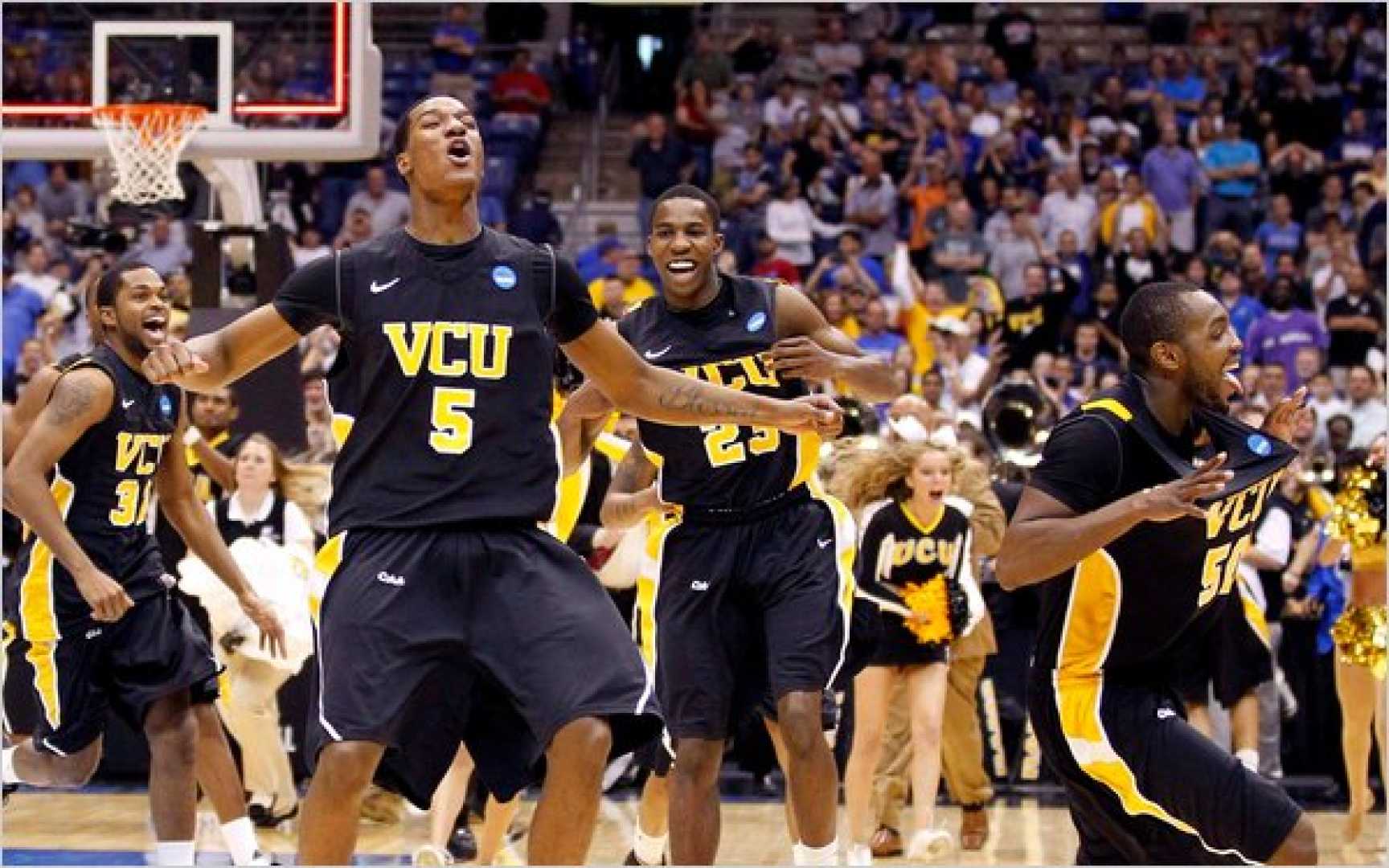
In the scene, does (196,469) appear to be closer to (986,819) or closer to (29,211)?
(986,819)

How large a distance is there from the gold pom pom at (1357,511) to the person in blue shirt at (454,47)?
14.0 metres

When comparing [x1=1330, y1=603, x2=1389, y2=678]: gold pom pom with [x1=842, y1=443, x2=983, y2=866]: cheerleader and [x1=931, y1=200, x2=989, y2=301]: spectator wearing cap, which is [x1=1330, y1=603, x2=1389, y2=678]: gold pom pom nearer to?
[x1=842, y1=443, x2=983, y2=866]: cheerleader

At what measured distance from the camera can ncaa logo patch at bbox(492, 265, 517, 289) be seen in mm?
5777

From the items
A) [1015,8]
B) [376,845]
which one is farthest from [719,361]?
[1015,8]

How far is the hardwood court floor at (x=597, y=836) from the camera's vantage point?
10453 mm

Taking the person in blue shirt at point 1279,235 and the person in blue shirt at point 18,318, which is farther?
the person in blue shirt at point 1279,235

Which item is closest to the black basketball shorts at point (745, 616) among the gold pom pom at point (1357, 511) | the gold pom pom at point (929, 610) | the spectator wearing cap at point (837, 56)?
the gold pom pom at point (929, 610)

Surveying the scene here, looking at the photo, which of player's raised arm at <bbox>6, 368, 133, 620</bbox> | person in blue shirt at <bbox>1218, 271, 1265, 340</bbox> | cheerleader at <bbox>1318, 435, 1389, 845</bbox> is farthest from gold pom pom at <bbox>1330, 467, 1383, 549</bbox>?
person in blue shirt at <bbox>1218, 271, 1265, 340</bbox>

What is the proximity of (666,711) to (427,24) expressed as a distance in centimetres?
1718

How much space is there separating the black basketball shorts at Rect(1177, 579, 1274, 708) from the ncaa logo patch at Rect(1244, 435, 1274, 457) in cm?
542

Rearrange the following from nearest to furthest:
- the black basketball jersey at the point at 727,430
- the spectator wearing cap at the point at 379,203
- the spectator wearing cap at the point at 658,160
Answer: the black basketball jersey at the point at 727,430 < the spectator wearing cap at the point at 379,203 < the spectator wearing cap at the point at 658,160

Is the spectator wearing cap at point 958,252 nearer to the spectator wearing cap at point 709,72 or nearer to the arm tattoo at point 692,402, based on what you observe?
the spectator wearing cap at point 709,72

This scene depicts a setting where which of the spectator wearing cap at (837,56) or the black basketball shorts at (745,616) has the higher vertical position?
the spectator wearing cap at (837,56)

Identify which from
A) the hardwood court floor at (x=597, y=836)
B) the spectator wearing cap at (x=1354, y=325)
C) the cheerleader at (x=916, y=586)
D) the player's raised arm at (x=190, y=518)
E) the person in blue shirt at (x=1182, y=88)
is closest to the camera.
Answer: the player's raised arm at (x=190, y=518)
